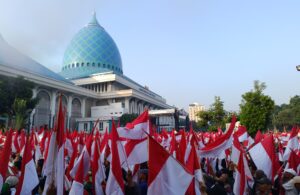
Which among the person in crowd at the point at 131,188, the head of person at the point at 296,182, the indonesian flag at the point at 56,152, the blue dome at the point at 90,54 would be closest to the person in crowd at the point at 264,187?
the head of person at the point at 296,182

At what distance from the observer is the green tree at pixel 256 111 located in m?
21.7

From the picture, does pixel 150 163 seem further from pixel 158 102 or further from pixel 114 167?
pixel 158 102

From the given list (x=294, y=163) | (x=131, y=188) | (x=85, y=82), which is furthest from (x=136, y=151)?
(x=85, y=82)

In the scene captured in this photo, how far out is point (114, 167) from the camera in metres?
4.15

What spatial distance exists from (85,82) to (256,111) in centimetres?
3250

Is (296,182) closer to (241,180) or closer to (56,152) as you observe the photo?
(241,180)

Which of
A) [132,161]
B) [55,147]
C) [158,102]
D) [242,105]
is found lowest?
[132,161]

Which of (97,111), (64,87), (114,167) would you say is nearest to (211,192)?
(114,167)

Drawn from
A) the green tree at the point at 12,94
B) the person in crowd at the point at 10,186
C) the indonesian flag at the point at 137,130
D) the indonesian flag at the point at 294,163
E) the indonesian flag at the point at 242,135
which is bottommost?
the person in crowd at the point at 10,186

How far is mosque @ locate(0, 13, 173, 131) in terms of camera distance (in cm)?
3566

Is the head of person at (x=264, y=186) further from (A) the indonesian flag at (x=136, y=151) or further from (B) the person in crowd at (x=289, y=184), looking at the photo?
(A) the indonesian flag at (x=136, y=151)

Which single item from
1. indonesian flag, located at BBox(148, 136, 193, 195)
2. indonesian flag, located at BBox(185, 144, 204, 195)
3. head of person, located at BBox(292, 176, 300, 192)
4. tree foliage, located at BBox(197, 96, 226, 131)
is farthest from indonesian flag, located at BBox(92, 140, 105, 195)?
tree foliage, located at BBox(197, 96, 226, 131)

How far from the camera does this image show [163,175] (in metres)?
3.17

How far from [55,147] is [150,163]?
1274 millimetres
